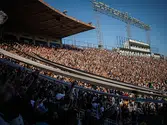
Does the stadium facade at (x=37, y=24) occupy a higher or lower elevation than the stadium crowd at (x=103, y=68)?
higher

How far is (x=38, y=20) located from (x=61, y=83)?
14502 millimetres

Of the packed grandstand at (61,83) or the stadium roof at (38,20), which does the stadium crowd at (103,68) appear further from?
the stadium roof at (38,20)

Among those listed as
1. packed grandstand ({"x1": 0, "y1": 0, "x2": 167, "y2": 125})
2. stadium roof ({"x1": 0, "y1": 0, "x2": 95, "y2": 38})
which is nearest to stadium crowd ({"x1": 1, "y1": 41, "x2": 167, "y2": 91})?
packed grandstand ({"x1": 0, "y1": 0, "x2": 167, "y2": 125})

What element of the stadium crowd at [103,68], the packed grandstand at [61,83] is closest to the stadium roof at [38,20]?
the packed grandstand at [61,83]

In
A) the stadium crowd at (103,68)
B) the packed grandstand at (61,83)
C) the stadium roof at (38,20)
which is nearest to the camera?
the packed grandstand at (61,83)

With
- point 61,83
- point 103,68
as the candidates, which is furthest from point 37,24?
point 61,83

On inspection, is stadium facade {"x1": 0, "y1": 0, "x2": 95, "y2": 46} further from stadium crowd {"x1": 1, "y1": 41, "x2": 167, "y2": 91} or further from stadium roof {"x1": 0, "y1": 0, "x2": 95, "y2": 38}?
stadium crowd {"x1": 1, "y1": 41, "x2": 167, "y2": 91}

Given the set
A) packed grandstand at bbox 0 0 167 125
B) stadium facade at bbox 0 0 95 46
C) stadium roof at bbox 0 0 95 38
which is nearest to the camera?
packed grandstand at bbox 0 0 167 125

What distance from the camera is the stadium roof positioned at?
17000 millimetres

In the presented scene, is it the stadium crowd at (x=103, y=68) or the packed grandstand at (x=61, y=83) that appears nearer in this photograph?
the packed grandstand at (x=61, y=83)

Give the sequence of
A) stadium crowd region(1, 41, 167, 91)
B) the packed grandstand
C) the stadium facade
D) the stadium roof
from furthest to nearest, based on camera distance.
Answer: stadium crowd region(1, 41, 167, 91) < the stadium facade < the stadium roof < the packed grandstand

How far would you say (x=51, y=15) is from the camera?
19.7 m

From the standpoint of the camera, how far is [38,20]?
66.7 ft

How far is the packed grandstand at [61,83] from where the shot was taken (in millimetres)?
3752
